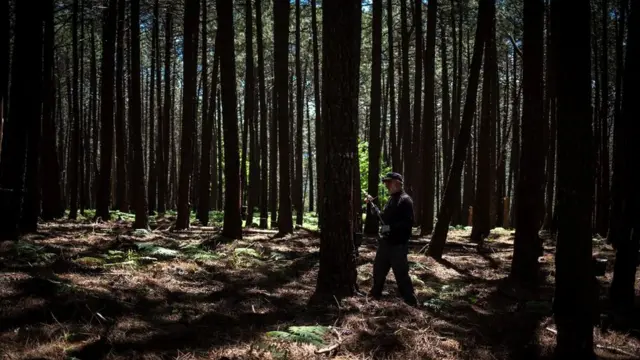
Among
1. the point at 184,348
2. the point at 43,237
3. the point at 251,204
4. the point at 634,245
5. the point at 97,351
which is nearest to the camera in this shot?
the point at 97,351

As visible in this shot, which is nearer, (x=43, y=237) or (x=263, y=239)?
(x=43, y=237)

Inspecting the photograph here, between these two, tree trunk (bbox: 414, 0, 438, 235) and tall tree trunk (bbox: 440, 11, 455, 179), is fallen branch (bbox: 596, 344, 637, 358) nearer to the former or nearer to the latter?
tree trunk (bbox: 414, 0, 438, 235)

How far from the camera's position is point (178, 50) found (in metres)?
26.6

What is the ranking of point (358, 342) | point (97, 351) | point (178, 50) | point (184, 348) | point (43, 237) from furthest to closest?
point (178, 50), point (43, 237), point (358, 342), point (184, 348), point (97, 351)

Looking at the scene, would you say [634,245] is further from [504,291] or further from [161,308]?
[161,308]

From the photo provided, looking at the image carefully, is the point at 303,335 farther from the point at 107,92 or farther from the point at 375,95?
the point at 375,95

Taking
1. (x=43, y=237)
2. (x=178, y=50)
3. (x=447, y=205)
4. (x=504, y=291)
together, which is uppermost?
(x=178, y=50)

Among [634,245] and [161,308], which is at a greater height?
[634,245]

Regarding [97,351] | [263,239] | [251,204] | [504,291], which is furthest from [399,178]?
[251,204]

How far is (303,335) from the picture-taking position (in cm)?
471

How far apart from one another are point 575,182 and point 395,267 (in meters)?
3.31

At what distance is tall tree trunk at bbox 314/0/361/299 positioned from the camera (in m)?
6.38

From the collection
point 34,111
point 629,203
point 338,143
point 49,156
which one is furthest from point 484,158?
point 49,156

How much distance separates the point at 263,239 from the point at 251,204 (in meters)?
7.06
